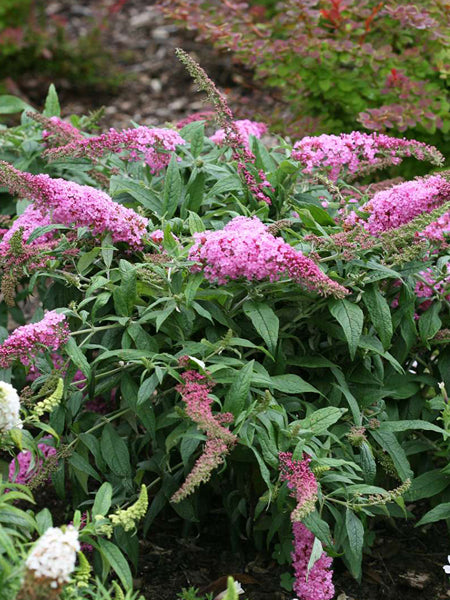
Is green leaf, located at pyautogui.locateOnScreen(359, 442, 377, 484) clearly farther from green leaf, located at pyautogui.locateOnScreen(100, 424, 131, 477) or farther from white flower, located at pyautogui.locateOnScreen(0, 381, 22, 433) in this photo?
white flower, located at pyautogui.locateOnScreen(0, 381, 22, 433)

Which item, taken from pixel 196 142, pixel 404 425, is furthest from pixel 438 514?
pixel 196 142

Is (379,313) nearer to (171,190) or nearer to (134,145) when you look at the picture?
(171,190)

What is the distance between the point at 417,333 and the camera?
2.90 m

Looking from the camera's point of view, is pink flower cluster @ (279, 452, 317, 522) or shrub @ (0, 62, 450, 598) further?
shrub @ (0, 62, 450, 598)

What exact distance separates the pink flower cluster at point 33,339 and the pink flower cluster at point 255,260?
0.42 m

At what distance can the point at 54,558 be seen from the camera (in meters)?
1.73

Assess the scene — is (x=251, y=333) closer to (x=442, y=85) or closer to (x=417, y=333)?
(x=417, y=333)

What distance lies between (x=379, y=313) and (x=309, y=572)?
0.81 m

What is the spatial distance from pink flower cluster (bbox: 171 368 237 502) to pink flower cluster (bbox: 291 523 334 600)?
0.49 metres

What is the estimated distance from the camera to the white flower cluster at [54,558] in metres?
1.72

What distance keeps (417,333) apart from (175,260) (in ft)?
2.92

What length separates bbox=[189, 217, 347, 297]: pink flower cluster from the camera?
7.75 ft

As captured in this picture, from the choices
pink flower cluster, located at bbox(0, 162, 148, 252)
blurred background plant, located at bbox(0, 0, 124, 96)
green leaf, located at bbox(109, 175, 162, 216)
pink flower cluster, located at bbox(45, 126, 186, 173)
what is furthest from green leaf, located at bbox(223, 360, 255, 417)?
blurred background plant, located at bbox(0, 0, 124, 96)

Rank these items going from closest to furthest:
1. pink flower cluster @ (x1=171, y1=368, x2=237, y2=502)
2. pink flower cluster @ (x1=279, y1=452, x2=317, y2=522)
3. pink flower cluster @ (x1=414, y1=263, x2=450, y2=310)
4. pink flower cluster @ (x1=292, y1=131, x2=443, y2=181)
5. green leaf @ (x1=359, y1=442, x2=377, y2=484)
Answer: pink flower cluster @ (x1=171, y1=368, x2=237, y2=502), pink flower cluster @ (x1=279, y1=452, x2=317, y2=522), green leaf @ (x1=359, y1=442, x2=377, y2=484), pink flower cluster @ (x1=414, y1=263, x2=450, y2=310), pink flower cluster @ (x1=292, y1=131, x2=443, y2=181)
